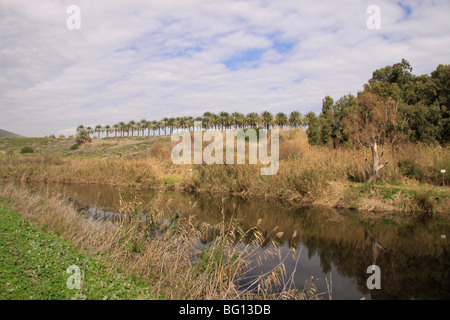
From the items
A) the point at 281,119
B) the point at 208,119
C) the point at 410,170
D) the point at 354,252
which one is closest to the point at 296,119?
the point at 281,119

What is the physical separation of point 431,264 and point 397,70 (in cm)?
2826

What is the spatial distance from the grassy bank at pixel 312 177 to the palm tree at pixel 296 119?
33231mm

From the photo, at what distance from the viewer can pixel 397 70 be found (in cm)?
3241

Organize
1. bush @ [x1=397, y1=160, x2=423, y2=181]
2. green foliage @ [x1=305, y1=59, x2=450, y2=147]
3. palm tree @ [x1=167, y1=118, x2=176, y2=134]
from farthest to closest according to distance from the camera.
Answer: palm tree @ [x1=167, y1=118, x2=176, y2=134], green foliage @ [x1=305, y1=59, x2=450, y2=147], bush @ [x1=397, y1=160, x2=423, y2=181]

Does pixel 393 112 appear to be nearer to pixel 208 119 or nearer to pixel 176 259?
pixel 176 259

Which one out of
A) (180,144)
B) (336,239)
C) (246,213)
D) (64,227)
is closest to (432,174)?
(336,239)

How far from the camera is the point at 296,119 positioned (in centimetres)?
6531

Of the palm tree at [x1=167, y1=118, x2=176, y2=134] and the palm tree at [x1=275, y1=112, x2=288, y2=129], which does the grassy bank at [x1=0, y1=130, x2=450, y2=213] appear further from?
the palm tree at [x1=167, y1=118, x2=176, y2=134]

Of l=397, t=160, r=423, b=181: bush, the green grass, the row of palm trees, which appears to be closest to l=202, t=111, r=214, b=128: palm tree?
the row of palm trees

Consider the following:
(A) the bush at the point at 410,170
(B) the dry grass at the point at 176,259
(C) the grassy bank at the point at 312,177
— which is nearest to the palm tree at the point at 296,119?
(C) the grassy bank at the point at 312,177

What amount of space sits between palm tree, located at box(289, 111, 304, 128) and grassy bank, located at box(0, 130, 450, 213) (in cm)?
3323

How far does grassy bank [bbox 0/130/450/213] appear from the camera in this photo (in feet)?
53.3

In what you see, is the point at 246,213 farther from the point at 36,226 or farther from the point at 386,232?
the point at 36,226

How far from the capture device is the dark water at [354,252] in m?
8.04
